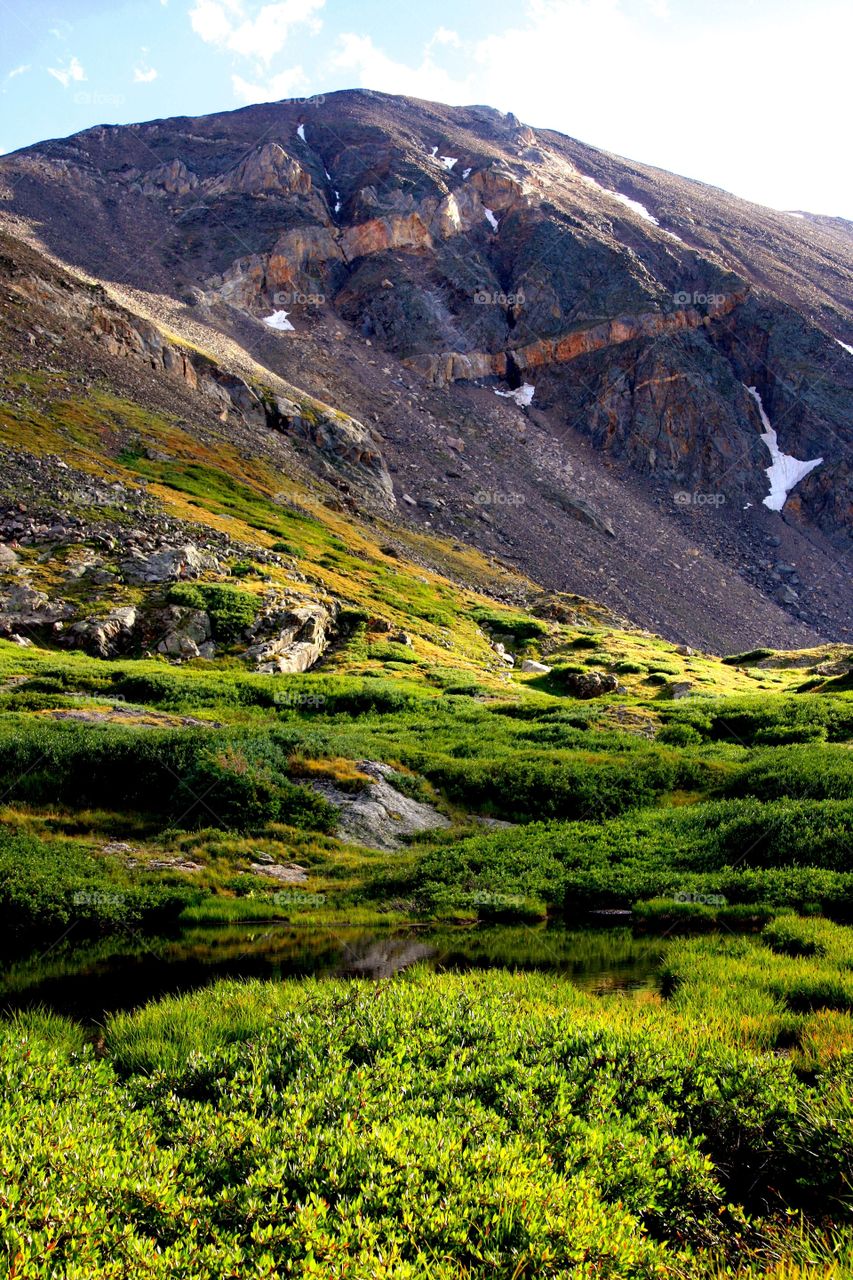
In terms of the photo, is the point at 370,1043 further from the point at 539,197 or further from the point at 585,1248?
the point at 539,197

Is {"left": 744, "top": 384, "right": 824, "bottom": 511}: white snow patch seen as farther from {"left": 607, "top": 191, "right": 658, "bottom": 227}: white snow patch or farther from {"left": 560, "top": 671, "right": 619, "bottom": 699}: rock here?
{"left": 560, "top": 671, "right": 619, "bottom": 699}: rock

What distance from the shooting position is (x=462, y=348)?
124 meters

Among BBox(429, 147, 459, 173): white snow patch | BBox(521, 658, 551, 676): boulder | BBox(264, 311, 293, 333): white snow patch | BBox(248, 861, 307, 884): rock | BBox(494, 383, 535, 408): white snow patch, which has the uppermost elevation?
BBox(429, 147, 459, 173): white snow patch

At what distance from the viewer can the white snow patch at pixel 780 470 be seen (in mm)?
119000

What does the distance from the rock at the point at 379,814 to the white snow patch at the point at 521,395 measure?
113 m

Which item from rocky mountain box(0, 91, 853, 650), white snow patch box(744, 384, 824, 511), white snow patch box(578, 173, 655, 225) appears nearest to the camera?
rocky mountain box(0, 91, 853, 650)

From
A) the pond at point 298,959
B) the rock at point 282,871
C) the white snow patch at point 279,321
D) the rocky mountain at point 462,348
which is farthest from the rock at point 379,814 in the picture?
the white snow patch at point 279,321

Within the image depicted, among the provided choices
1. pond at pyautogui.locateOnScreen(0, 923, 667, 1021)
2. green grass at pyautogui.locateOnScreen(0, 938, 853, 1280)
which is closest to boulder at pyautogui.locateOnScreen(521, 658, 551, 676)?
pond at pyautogui.locateOnScreen(0, 923, 667, 1021)

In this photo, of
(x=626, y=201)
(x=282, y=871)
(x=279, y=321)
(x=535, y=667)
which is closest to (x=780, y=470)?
(x=626, y=201)

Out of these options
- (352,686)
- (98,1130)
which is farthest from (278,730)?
(98,1130)

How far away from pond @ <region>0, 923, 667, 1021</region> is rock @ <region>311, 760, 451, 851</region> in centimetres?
510

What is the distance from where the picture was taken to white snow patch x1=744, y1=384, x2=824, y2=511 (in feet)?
390

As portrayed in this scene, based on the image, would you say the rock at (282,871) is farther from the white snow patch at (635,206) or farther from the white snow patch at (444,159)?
the white snow patch at (635,206)

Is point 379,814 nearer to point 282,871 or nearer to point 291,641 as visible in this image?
point 282,871
